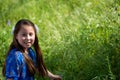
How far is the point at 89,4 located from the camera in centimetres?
779

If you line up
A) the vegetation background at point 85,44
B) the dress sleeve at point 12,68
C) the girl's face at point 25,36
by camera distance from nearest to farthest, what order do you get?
the dress sleeve at point 12,68 < the girl's face at point 25,36 < the vegetation background at point 85,44

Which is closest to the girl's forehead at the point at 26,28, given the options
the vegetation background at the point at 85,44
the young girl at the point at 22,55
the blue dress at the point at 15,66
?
the young girl at the point at 22,55

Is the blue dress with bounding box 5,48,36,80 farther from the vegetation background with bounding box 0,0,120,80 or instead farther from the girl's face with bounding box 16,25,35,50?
the vegetation background with bounding box 0,0,120,80

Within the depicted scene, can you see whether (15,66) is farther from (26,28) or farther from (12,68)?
(26,28)

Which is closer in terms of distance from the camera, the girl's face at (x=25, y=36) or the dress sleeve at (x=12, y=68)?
the dress sleeve at (x=12, y=68)

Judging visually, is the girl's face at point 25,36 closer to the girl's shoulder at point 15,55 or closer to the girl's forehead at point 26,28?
the girl's forehead at point 26,28

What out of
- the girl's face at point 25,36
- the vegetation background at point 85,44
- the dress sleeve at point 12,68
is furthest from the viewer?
the vegetation background at point 85,44

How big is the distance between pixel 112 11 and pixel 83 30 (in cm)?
63

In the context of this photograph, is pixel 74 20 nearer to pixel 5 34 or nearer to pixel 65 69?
pixel 5 34

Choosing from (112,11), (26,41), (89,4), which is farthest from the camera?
(89,4)

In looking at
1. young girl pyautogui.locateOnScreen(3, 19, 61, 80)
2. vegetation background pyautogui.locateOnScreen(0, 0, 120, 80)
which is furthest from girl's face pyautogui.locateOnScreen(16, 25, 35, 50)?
vegetation background pyautogui.locateOnScreen(0, 0, 120, 80)

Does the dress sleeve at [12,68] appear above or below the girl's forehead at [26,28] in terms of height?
below

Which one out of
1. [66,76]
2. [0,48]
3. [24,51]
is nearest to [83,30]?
[66,76]

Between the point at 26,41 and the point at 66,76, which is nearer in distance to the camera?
the point at 26,41
